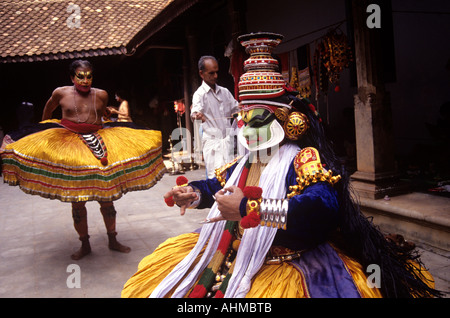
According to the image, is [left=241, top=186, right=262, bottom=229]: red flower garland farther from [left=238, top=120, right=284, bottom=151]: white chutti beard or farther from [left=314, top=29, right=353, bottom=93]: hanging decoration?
[left=314, top=29, right=353, bottom=93]: hanging decoration

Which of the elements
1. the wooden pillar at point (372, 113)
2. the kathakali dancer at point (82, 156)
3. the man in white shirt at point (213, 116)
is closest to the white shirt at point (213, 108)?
the man in white shirt at point (213, 116)

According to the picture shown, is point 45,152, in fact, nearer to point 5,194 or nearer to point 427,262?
point 427,262

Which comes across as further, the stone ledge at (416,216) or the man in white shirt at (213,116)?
the man in white shirt at (213,116)

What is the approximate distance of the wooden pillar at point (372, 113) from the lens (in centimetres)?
468

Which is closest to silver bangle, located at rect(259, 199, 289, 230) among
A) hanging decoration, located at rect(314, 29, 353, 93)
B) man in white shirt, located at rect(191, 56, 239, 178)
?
man in white shirt, located at rect(191, 56, 239, 178)

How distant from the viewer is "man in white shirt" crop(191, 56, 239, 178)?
5262 millimetres

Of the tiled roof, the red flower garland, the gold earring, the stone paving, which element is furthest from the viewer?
the tiled roof

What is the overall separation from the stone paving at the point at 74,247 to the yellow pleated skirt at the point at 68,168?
2.42ft

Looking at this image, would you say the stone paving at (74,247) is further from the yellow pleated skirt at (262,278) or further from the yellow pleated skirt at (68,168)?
the yellow pleated skirt at (262,278)

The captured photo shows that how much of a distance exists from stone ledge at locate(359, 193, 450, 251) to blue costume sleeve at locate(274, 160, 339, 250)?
2.18 meters

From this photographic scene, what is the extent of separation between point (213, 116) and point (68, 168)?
228cm

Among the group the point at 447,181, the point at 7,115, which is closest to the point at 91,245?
the point at 447,181

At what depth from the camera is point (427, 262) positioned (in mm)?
3496

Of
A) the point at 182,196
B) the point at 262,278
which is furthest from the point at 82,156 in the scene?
the point at 262,278
